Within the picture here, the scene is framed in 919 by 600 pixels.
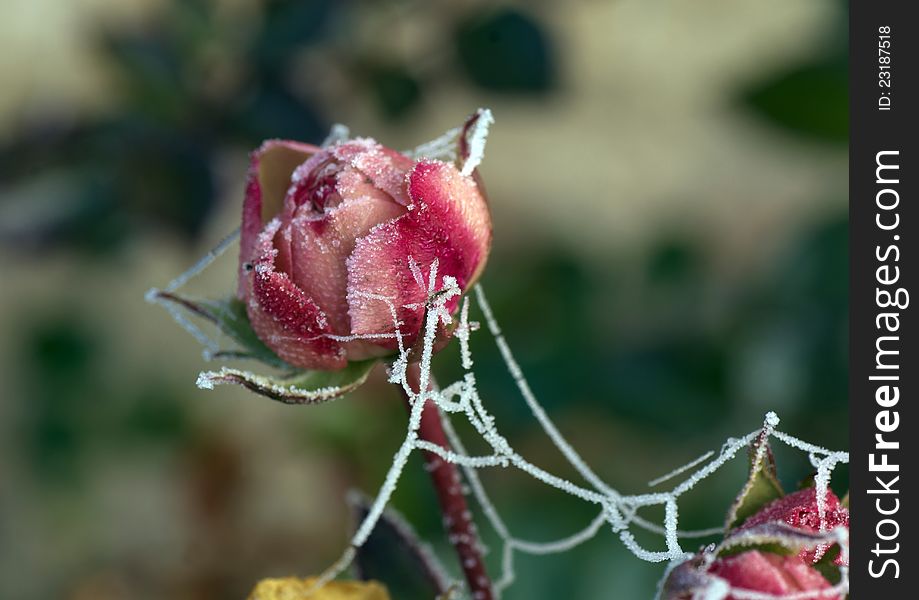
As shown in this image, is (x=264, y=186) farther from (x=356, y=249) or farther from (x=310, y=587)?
(x=310, y=587)

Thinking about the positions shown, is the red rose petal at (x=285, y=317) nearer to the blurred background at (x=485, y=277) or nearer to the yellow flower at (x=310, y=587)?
the yellow flower at (x=310, y=587)

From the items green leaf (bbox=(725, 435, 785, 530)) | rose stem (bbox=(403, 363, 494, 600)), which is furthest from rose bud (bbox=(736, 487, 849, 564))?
rose stem (bbox=(403, 363, 494, 600))

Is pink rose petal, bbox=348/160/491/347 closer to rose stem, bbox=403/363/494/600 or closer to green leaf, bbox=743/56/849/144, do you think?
rose stem, bbox=403/363/494/600

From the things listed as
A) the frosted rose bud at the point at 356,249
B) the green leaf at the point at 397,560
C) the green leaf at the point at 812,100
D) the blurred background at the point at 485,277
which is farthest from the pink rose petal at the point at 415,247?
the green leaf at the point at 812,100

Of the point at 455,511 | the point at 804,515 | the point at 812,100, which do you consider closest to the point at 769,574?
the point at 804,515

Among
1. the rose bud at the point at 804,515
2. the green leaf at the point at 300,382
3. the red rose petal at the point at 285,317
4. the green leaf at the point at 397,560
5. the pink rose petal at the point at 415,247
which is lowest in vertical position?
the green leaf at the point at 397,560

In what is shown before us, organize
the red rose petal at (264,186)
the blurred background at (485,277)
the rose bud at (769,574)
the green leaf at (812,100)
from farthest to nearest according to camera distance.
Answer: the green leaf at (812,100) < the blurred background at (485,277) < the red rose petal at (264,186) < the rose bud at (769,574)
